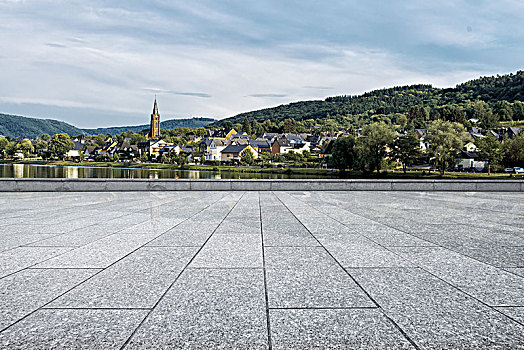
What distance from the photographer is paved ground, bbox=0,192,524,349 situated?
9.82 ft

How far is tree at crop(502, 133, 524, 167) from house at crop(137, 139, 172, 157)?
105 m

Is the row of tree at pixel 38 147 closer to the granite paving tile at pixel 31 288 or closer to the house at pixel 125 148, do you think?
the house at pixel 125 148

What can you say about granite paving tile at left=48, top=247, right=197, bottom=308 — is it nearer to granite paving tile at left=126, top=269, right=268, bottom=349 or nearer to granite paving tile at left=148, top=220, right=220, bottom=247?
granite paving tile at left=126, top=269, right=268, bottom=349

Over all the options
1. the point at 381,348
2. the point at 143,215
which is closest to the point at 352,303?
the point at 381,348

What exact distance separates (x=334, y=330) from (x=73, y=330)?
7.33ft

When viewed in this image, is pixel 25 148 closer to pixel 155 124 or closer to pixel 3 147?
pixel 3 147

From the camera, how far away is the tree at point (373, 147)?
55344 millimetres

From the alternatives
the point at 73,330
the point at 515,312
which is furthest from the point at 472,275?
the point at 73,330

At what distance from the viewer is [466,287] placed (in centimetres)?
416

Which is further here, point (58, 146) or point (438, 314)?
point (58, 146)

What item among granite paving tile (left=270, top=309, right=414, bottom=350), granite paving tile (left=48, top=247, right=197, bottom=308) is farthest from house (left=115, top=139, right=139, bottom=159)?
granite paving tile (left=270, top=309, right=414, bottom=350)

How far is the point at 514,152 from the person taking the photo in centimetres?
5912

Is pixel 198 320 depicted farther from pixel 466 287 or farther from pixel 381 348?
pixel 466 287

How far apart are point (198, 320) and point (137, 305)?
0.75 metres
